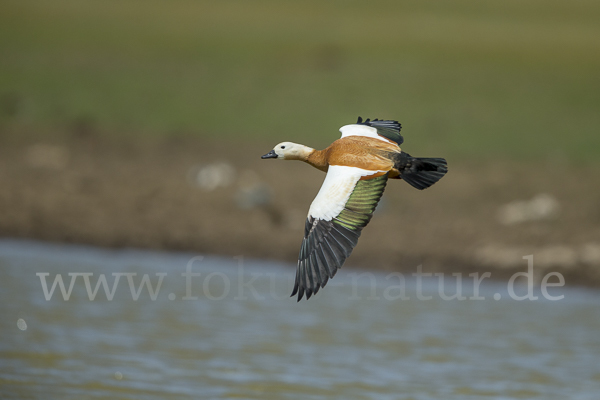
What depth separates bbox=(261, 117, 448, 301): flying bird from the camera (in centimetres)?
670

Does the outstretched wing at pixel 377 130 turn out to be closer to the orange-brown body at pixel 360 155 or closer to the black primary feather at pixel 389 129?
the black primary feather at pixel 389 129

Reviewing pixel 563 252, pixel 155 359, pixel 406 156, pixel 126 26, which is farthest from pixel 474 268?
pixel 126 26

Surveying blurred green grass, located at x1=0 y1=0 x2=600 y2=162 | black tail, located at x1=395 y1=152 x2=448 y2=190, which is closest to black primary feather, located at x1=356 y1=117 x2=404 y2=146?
black tail, located at x1=395 y1=152 x2=448 y2=190

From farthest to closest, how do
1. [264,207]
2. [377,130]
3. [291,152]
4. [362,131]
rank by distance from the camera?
[264,207]
[377,130]
[362,131]
[291,152]

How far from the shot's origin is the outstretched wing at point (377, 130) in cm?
827

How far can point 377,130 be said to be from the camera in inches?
335

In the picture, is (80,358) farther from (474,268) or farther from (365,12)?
(365,12)

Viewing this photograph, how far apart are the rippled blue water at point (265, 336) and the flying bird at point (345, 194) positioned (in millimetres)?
Answer: 2782

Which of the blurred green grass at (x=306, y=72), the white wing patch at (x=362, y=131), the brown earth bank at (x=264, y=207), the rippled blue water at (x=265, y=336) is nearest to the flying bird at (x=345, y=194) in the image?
the white wing patch at (x=362, y=131)

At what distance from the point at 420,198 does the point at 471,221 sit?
1.38m

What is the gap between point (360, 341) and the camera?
1162cm

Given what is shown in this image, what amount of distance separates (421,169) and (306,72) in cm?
1803

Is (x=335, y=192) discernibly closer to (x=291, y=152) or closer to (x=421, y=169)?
(x=421, y=169)

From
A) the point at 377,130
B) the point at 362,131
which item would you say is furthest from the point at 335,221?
the point at 377,130
